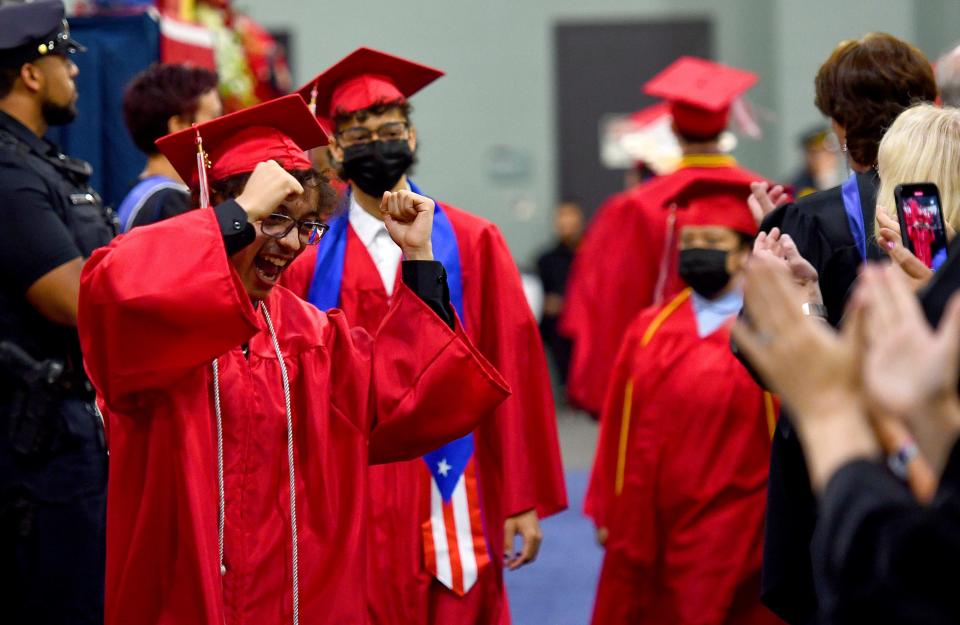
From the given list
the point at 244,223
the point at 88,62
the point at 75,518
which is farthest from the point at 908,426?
the point at 88,62

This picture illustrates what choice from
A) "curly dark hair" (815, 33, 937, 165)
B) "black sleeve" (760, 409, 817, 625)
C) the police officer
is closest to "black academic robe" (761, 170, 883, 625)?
"black sleeve" (760, 409, 817, 625)

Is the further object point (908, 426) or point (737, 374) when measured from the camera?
point (737, 374)

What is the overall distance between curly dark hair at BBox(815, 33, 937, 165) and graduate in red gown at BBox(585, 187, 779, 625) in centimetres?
121

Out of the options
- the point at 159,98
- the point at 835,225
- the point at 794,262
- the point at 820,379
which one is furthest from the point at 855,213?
the point at 159,98

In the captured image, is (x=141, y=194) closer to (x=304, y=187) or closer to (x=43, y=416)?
(x=43, y=416)

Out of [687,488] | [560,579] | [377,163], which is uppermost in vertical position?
[377,163]

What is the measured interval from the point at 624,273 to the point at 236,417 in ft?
12.3

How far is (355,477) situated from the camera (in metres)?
2.85

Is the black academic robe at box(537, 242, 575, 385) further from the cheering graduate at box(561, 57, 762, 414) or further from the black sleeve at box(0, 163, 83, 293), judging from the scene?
the black sleeve at box(0, 163, 83, 293)

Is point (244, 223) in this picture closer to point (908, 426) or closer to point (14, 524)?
point (908, 426)

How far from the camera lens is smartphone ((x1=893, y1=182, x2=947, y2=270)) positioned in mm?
2521

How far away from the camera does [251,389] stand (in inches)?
108

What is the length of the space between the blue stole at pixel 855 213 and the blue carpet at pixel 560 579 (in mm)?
3055

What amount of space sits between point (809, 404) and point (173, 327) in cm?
121
